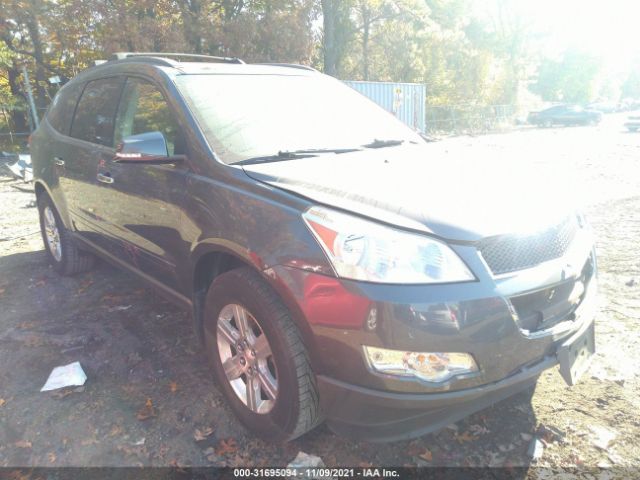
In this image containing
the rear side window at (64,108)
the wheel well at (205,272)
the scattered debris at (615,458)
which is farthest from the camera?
the rear side window at (64,108)

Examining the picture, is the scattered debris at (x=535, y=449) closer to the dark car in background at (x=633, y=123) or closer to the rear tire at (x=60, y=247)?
the rear tire at (x=60, y=247)

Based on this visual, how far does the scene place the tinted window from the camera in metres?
2.93

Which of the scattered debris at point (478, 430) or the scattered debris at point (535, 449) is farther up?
the scattered debris at point (535, 449)

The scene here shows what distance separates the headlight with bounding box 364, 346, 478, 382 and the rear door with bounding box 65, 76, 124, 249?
2506 millimetres

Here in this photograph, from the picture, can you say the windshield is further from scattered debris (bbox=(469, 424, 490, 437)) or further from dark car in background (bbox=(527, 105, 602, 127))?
dark car in background (bbox=(527, 105, 602, 127))

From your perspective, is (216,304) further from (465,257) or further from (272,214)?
(465,257)

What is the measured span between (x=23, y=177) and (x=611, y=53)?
7079 centimetres

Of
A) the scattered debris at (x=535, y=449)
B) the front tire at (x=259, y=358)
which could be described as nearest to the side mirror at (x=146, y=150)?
the front tire at (x=259, y=358)

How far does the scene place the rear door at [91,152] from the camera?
11.8ft

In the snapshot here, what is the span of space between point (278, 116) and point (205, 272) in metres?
1.06

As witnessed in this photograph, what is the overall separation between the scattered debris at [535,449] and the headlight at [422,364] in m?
0.76

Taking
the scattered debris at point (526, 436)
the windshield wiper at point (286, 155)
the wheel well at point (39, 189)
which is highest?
the windshield wiper at point (286, 155)

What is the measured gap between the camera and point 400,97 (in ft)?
68.9

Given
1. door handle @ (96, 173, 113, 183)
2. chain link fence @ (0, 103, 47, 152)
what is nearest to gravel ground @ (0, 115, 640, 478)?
door handle @ (96, 173, 113, 183)
